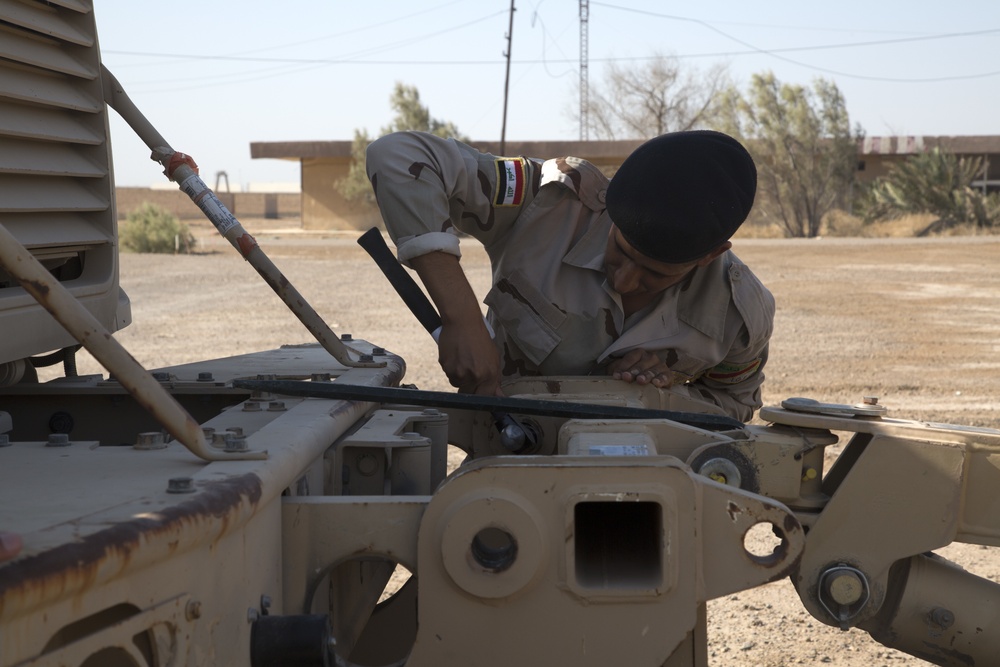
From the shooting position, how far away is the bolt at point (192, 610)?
1.30 m

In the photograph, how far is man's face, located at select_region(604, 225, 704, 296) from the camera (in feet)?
8.39

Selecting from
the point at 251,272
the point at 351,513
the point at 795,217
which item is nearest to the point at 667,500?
the point at 351,513

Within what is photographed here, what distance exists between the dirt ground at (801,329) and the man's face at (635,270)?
137 centimetres

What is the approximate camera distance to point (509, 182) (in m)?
2.88

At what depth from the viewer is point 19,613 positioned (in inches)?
40.4

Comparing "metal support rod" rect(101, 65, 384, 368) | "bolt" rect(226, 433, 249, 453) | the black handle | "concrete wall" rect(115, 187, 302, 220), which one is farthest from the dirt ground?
"concrete wall" rect(115, 187, 302, 220)

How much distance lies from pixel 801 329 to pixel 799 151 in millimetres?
22786

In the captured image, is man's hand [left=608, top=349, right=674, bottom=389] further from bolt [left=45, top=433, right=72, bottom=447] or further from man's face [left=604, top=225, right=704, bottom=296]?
bolt [left=45, top=433, right=72, bottom=447]

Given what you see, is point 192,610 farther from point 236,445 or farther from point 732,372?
point 732,372

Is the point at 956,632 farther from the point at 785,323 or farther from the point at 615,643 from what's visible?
the point at 785,323

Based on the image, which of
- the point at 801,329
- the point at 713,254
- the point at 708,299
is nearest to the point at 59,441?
the point at 713,254

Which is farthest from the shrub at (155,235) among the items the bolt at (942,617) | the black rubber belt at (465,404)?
the bolt at (942,617)

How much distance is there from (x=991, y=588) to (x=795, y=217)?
30.8 m

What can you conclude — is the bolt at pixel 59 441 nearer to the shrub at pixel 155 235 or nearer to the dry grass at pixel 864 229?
the shrub at pixel 155 235
